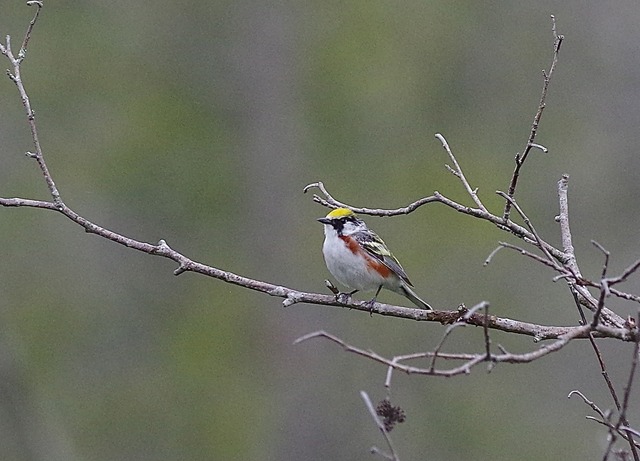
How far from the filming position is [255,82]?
1082 cm

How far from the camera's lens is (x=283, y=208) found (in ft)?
36.3

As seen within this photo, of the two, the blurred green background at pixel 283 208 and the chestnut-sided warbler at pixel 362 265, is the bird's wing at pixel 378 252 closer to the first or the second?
the chestnut-sided warbler at pixel 362 265

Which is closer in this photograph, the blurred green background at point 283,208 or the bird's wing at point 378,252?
the bird's wing at point 378,252

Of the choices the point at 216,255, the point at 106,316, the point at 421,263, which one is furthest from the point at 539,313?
the point at 106,316

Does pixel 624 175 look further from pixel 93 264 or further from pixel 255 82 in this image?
pixel 93 264

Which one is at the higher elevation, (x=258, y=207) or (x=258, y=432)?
(x=258, y=207)

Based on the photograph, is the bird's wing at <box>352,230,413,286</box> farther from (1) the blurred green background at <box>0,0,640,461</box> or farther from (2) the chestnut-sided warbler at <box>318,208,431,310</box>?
(1) the blurred green background at <box>0,0,640,461</box>

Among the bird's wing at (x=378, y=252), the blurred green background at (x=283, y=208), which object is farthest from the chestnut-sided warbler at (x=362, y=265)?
the blurred green background at (x=283, y=208)

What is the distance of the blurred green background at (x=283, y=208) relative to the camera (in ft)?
33.9

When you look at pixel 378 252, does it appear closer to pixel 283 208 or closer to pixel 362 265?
pixel 362 265

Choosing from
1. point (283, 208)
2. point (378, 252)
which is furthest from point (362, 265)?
point (283, 208)

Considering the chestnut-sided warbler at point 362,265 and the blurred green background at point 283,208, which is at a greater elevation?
the blurred green background at point 283,208

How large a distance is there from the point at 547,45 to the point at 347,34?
82.4 inches

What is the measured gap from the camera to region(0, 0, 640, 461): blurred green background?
10.3 meters
